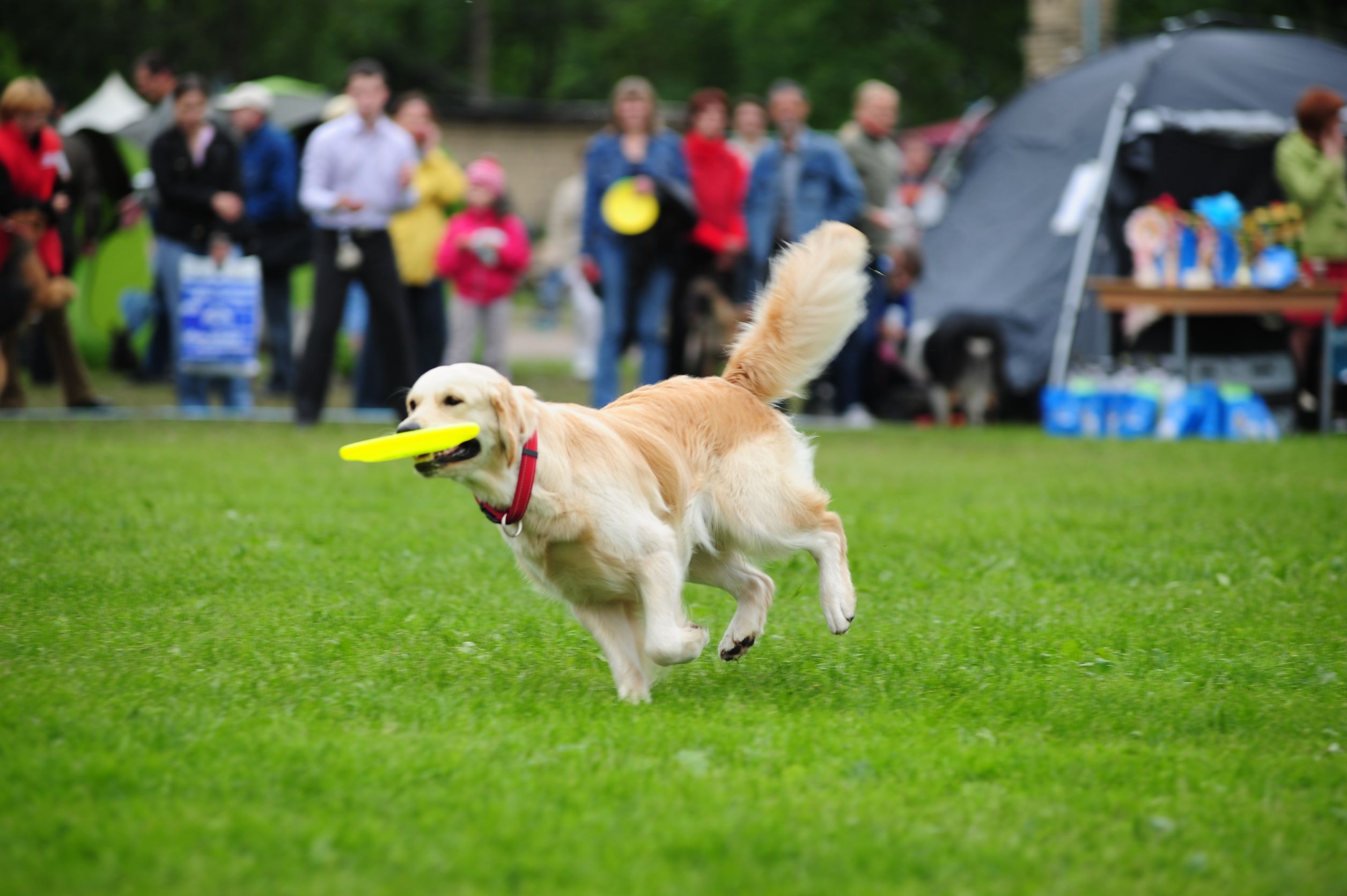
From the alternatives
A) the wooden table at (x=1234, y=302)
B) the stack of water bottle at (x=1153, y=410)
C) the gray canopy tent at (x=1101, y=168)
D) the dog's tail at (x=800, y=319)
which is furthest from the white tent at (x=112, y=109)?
the dog's tail at (x=800, y=319)

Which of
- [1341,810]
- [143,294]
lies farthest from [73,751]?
[143,294]

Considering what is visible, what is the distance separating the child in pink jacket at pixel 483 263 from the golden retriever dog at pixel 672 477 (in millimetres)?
8122

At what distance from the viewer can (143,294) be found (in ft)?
56.5

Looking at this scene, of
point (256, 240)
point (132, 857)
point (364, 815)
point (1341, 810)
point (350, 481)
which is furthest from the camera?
point (256, 240)

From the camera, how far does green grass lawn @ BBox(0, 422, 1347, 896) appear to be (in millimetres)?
3400

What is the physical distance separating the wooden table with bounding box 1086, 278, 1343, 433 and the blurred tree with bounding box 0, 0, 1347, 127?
18971 millimetres

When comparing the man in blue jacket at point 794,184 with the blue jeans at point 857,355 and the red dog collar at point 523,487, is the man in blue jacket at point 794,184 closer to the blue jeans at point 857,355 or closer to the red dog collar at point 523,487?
the blue jeans at point 857,355

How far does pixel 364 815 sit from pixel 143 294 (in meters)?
14.9

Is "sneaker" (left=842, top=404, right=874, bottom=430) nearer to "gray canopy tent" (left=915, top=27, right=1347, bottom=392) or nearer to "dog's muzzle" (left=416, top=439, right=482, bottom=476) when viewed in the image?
"gray canopy tent" (left=915, top=27, right=1347, bottom=392)

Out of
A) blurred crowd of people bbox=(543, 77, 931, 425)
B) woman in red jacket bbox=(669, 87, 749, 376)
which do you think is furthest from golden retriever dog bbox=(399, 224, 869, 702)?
woman in red jacket bbox=(669, 87, 749, 376)

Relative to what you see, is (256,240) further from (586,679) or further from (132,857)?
(132,857)

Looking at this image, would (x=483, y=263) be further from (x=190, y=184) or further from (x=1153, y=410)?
(x=1153, y=410)

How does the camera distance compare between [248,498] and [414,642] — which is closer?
[414,642]

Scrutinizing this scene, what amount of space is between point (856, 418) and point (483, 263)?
3799mm
